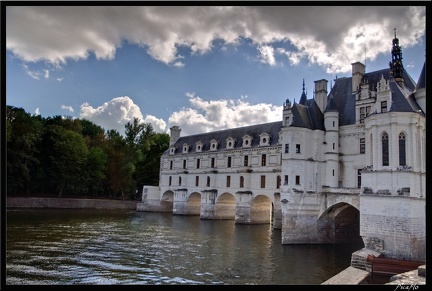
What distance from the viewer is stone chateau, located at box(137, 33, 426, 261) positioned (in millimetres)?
16859

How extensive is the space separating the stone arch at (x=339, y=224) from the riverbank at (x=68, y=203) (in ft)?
104

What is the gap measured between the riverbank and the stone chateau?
1358cm

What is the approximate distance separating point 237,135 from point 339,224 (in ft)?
62.6

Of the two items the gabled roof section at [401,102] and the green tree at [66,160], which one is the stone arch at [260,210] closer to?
the gabled roof section at [401,102]

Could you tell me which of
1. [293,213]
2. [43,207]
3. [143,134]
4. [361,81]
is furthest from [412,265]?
[143,134]

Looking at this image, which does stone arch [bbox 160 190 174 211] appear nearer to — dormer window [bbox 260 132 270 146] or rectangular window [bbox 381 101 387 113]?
dormer window [bbox 260 132 270 146]

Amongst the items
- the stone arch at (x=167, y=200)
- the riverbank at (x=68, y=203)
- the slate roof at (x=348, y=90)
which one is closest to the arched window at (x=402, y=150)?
the slate roof at (x=348, y=90)

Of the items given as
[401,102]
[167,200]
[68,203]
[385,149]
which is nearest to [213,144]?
[167,200]

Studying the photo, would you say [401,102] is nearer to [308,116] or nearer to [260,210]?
[308,116]

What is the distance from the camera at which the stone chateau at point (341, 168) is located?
55.3ft

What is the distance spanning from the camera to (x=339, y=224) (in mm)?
23406

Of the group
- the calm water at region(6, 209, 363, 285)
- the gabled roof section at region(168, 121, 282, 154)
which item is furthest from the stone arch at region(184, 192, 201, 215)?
the calm water at region(6, 209, 363, 285)

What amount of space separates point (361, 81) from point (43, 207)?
35.5 m
